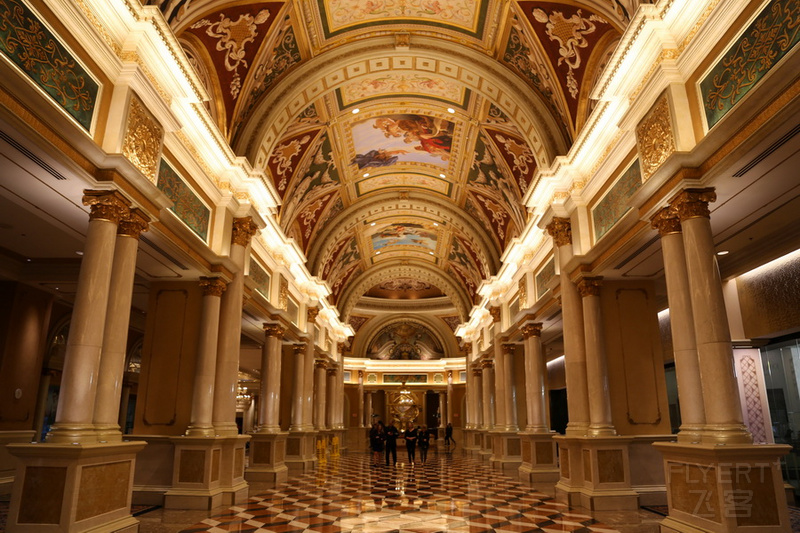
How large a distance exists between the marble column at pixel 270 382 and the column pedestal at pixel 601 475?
304 inches

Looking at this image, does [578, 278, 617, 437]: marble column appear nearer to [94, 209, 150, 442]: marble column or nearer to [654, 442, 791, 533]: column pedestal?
[654, 442, 791, 533]: column pedestal

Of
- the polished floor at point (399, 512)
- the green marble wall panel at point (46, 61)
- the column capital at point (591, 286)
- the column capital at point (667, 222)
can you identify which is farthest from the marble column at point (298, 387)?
the column capital at point (667, 222)

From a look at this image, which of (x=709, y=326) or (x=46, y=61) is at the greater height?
(x=46, y=61)

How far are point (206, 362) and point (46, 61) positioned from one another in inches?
224

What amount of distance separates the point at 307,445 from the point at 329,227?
7.68 m

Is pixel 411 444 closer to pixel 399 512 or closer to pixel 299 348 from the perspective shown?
pixel 299 348

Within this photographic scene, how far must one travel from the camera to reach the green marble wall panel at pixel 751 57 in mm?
4961

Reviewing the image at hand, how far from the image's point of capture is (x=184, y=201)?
9.02m

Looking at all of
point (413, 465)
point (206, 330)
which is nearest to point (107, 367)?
point (206, 330)

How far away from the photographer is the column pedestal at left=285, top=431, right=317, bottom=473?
656 inches

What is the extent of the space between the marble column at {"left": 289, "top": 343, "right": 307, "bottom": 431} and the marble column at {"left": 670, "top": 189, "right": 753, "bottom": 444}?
13.7 m

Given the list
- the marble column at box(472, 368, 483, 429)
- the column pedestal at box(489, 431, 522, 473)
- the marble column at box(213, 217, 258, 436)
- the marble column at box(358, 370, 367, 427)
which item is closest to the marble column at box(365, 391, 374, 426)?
the marble column at box(358, 370, 367, 427)

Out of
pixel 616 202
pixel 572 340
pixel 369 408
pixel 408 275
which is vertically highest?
pixel 408 275

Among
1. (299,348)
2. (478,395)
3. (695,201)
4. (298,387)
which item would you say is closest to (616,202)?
(695,201)
